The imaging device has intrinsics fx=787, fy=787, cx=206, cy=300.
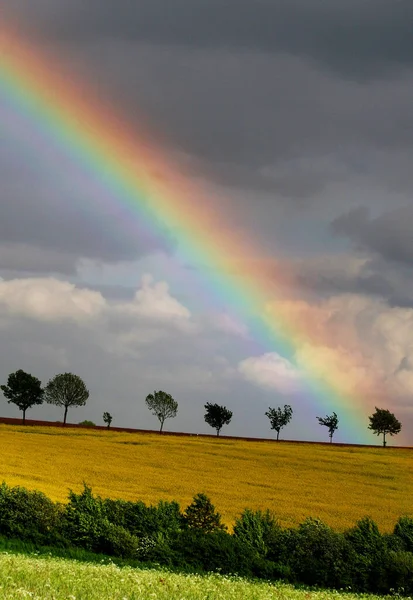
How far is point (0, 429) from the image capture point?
95.5 m

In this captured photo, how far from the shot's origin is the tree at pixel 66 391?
473 ft

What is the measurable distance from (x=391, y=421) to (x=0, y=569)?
5084 inches

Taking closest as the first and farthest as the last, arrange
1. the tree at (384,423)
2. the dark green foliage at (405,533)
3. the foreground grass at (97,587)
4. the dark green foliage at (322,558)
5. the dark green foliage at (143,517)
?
the foreground grass at (97,587) → the dark green foliage at (322,558) → the dark green foliage at (143,517) → the dark green foliage at (405,533) → the tree at (384,423)

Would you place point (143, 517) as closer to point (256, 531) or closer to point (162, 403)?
point (256, 531)

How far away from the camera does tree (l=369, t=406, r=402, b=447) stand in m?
139

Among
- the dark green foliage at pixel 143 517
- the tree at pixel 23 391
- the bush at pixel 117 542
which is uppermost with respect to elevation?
the tree at pixel 23 391

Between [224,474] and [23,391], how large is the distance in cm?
8254

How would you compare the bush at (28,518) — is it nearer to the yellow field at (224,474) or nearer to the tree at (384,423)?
the yellow field at (224,474)

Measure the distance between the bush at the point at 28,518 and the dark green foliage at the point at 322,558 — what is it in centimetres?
920

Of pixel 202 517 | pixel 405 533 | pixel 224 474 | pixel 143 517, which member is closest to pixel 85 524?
pixel 143 517

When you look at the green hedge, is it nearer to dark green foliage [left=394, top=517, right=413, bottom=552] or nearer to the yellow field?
dark green foliage [left=394, top=517, right=413, bottom=552]

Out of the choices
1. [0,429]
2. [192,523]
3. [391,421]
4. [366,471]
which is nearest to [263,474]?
[366,471]

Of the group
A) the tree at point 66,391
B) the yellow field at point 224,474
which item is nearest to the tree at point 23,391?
the tree at point 66,391

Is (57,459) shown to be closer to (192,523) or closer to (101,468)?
(101,468)
